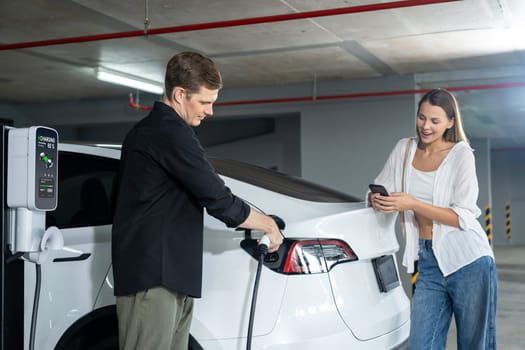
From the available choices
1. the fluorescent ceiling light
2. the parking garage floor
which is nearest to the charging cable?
the parking garage floor

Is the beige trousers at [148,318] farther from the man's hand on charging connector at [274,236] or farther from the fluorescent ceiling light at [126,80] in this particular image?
the fluorescent ceiling light at [126,80]


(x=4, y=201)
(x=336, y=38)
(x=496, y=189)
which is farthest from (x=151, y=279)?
(x=496, y=189)

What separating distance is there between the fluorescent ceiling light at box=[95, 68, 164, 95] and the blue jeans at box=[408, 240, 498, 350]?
653 centimetres

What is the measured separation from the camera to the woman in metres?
2.68

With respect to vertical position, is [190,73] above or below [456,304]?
above

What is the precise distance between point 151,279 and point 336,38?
529 centimetres

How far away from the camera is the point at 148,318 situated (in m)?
2.11

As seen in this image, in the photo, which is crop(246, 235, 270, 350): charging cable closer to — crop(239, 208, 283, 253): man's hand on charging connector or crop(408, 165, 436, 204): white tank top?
crop(239, 208, 283, 253): man's hand on charging connector

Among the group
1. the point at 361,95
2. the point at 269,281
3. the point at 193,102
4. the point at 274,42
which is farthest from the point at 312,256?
the point at 361,95

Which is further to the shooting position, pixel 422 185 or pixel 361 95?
pixel 361 95

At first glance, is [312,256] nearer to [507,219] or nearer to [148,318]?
[148,318]

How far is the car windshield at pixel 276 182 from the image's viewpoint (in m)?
2.76

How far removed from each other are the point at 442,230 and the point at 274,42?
15.5 feet

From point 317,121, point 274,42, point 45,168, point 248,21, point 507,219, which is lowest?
point 507,219
